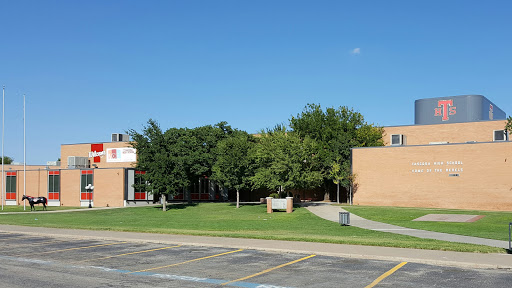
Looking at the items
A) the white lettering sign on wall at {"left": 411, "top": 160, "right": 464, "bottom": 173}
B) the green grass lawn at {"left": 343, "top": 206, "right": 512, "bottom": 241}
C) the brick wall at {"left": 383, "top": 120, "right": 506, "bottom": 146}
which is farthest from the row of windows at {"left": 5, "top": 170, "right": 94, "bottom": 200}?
the white lettering sign on wall at {"left": 411, "top": 160, "right": 464, "bottom": 173}

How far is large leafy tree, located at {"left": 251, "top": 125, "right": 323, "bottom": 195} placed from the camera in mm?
43156

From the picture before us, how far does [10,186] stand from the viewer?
63.2 m

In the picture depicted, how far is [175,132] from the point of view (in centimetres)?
5666

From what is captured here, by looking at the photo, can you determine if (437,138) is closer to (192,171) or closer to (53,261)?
(192,171)

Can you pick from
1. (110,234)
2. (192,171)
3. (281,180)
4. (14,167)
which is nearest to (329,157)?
(281,180)

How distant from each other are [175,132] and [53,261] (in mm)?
42031

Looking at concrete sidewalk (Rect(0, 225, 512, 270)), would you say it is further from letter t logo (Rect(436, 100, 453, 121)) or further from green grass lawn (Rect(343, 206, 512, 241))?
letter t logo (Rect(436, 100, 453, 121))

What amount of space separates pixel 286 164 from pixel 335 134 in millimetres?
13051

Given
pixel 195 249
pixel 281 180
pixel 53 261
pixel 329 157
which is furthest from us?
pixel 329 157

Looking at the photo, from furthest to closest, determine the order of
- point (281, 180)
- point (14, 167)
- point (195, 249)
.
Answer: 1. point (14, 167)
2. point (281, 180)
3. point (195, 249)

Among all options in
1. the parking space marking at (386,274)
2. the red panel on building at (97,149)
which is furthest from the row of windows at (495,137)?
the red panel on building at (97,149)

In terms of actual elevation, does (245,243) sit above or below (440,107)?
below

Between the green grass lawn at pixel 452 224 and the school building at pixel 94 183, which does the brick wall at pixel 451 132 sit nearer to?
the green grass lawn at pixel 452 224

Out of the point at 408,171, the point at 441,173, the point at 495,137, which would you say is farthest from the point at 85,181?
the point at 495,137
